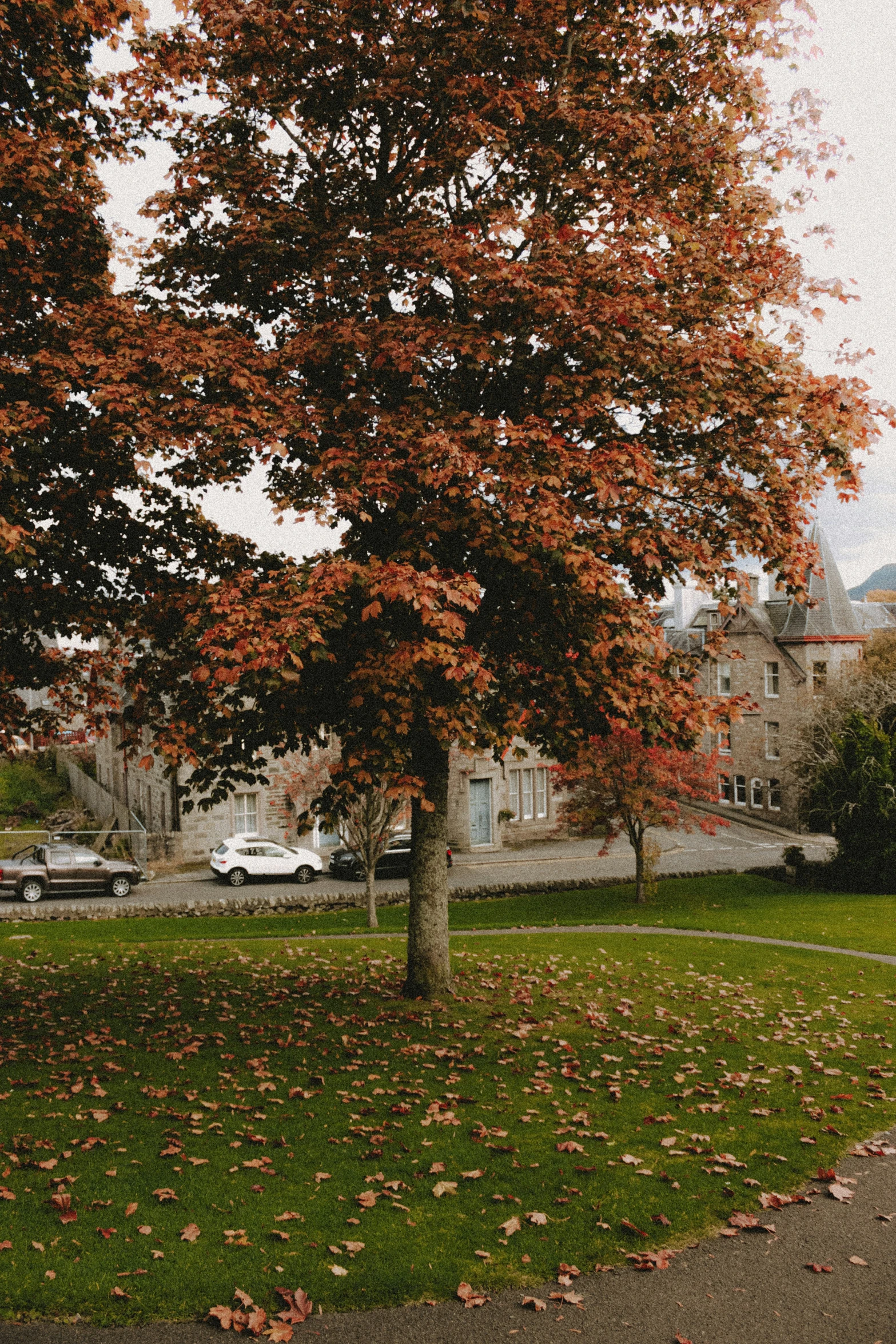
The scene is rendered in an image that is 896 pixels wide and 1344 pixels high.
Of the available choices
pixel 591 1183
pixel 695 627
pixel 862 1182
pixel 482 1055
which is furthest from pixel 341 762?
pixel 695 627

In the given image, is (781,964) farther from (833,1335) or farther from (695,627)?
(695,627)

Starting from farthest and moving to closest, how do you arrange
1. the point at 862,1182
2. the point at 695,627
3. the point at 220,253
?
the point at 695,627, the point at 220,253, the point at 862,1182

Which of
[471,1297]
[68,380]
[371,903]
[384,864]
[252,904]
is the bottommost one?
[471,1297]

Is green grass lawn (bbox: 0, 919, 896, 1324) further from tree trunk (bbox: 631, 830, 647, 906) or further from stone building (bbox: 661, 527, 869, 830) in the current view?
stone building (bbox: 661, 527, 869, 830)

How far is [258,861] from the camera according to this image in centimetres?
3070

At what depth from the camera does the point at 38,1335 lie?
16.2 feet

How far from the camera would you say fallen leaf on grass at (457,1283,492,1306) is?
5441 millimetres

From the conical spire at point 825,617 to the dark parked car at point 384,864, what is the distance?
965 inches

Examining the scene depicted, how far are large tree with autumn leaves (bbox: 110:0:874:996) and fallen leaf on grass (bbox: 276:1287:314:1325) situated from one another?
4.30 metres

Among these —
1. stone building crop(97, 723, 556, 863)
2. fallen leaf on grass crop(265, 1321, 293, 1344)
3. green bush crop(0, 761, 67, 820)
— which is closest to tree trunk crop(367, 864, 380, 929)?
stone building crop(97, 723, 556, 863)

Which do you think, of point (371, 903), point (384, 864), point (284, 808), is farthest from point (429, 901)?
point (284, 808)

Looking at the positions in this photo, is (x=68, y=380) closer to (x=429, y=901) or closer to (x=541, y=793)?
(x=429, y=901)

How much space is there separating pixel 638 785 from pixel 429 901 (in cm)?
1628

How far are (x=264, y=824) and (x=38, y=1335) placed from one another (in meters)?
30.2
